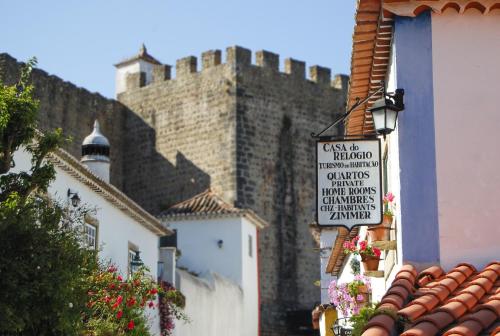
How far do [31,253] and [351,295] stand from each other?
513 centimetres

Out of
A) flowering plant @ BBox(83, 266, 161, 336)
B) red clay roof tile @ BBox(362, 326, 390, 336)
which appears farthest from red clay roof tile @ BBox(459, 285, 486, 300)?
flowering plant @ BBox(83, 266, 161, 336)

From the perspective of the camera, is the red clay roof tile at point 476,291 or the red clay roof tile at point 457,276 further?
the red clay roof tile at point 457,276

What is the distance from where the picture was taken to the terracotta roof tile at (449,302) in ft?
30.7

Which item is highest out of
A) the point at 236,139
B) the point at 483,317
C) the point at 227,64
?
the point at 227,64

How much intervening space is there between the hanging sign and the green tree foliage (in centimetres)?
285

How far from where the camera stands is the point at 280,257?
145ft

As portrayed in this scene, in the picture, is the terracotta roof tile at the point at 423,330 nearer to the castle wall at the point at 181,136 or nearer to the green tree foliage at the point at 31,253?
the green tree foliage at the point at 31,253

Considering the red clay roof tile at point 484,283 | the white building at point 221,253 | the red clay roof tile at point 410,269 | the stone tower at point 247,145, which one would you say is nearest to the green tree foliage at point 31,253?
the red clay roof tile at point 410,269

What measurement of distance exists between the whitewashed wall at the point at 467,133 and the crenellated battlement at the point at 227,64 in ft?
108

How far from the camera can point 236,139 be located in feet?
144

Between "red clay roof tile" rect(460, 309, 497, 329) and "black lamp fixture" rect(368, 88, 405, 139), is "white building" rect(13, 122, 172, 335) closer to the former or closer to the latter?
"black lamp fixture" rect(368, 88, 405, 139)

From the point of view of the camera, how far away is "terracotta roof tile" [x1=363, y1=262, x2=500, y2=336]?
30.7 ft

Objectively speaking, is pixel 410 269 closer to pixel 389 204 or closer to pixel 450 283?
pixel 450 283

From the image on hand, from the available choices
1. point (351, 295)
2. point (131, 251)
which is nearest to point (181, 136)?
point (131, 251)
